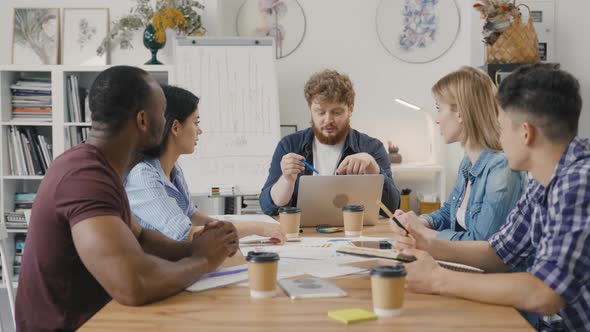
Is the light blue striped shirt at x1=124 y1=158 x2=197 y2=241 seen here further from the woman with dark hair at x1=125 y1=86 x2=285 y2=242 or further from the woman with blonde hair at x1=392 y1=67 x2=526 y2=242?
the woman with blonde hair at x1=392 y1=67 x2=526 y2=242

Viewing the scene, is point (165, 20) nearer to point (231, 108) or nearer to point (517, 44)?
point (231, 108)

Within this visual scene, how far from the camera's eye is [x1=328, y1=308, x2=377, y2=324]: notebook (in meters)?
1.29

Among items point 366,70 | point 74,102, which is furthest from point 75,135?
point 366,70

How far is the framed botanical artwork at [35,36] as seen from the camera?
4.56 m

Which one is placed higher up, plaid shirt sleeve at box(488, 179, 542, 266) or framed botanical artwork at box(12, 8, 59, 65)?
framed botanical artwork at box(12, 8, 59, 65)

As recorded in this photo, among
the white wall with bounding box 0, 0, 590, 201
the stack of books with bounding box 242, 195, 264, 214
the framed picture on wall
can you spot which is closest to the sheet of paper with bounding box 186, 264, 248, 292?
the stack of books with bounding box 242, 195, 264, 214

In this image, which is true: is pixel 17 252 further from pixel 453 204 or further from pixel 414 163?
pixel 453 204

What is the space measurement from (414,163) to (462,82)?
2438 mm

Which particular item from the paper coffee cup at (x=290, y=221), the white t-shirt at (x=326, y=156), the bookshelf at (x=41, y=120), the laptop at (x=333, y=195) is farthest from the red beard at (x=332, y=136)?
the bookshelf at (x=41, y=120)

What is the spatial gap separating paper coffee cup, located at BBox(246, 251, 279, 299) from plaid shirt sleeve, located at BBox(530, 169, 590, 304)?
0.56 metres

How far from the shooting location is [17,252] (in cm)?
459

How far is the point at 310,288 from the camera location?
152 cm

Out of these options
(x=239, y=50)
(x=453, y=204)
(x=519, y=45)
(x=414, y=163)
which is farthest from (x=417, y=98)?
(x=453, y=204)

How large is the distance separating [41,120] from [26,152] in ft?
0.80
